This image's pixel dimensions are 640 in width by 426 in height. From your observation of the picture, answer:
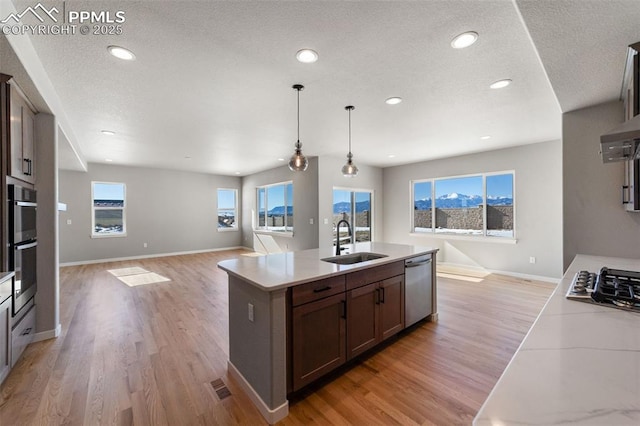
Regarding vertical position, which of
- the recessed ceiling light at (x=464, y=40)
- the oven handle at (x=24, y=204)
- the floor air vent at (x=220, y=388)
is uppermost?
the recessed ceiling light at (x=464, y=40)

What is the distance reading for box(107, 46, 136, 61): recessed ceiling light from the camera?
2105 millimetres

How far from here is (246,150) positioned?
A: 5.56 meters

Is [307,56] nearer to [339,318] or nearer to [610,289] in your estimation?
[339,318]

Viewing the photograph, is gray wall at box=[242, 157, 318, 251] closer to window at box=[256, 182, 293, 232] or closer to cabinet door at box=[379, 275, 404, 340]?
window at box=[256, 182, 293, 232]

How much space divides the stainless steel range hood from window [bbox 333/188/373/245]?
16.6 ft

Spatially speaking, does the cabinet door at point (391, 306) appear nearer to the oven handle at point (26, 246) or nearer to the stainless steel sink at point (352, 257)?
the stainless steel sink at point (352, 257)

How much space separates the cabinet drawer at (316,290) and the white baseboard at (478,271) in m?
4.48

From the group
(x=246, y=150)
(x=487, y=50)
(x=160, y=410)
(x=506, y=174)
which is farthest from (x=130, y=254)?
(x=506, y=174)

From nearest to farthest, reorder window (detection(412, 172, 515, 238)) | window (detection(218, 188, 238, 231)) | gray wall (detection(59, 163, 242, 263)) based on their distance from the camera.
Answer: window (detection(412, 172, 515, 238)) → gray wall (detection(59, 163, 242, 263)) → window (detection(218, 188, 238, 231))

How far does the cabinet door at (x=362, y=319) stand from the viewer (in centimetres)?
225

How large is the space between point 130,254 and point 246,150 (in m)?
4.88

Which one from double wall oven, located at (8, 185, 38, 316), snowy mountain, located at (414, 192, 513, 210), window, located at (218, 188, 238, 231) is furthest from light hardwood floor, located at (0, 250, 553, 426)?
window, located at (218, 188, 238, 231)

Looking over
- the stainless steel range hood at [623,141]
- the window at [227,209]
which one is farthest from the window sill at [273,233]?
the stainless steel range hood at [623,141]

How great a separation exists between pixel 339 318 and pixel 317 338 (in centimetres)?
25
